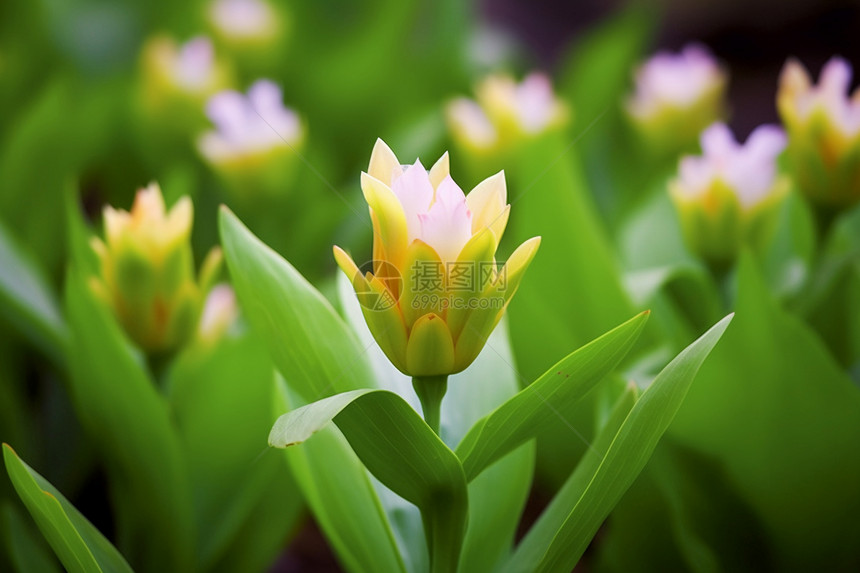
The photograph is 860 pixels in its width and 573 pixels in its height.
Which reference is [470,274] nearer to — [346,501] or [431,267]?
[431,267]

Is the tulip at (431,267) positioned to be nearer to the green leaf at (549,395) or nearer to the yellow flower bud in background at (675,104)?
the green leaf at (549,395)

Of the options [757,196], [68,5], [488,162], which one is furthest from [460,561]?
[68,5]

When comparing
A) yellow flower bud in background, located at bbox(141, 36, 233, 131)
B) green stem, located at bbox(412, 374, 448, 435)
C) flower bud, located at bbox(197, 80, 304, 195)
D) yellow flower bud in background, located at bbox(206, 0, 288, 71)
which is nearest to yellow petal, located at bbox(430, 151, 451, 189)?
green stem, located at bbox(412, 374, 448, 435)

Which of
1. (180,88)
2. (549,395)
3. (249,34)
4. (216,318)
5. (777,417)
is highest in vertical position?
(249,34)

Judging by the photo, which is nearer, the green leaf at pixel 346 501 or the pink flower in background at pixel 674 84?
the green leaf at pixel 346 501

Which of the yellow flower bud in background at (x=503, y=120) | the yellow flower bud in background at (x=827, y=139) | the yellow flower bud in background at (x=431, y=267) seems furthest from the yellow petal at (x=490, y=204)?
the yellow flower bud in background at (x=503, y=120)

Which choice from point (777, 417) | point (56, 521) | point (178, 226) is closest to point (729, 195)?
point (777, 417)
